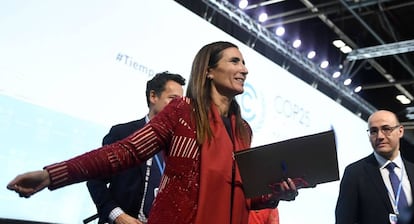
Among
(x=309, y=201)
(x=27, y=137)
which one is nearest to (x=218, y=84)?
(x=27, y=137)

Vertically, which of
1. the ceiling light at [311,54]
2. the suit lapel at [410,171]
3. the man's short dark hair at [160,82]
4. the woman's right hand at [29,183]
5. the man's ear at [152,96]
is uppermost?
the ceiling light at [311,54]

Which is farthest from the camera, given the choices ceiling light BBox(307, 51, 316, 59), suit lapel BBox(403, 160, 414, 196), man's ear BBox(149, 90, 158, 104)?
ceiling light BBox(307, 51, 316, 59)

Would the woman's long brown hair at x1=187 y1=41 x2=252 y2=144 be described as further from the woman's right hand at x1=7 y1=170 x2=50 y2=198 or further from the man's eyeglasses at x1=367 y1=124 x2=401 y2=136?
the man's eyeglasses at x1=367 y1=124 x2=401 y2=136

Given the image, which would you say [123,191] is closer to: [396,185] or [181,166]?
[181,166]

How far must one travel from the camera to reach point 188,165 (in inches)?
50.3

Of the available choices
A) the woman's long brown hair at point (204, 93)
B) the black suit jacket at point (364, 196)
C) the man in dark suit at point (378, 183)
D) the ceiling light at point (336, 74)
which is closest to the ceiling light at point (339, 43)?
the ceiling light at point (336, 74)

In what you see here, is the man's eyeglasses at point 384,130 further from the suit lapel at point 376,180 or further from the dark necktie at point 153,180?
the dark necktie at point 153,180

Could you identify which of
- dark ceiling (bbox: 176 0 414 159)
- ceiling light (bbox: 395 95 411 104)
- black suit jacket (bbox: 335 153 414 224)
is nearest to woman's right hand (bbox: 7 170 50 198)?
black suit jacket (bbox: 335 153 414 224)

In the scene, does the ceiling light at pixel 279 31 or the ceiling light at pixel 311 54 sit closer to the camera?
the ceiling light at pixel 279 31

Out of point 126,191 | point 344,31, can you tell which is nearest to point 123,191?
point 126,191

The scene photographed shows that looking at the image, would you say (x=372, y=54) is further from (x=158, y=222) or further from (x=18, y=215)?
(x=158, y=222)

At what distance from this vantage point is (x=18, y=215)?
227cm

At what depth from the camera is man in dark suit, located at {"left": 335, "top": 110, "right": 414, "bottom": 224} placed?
2.18 m

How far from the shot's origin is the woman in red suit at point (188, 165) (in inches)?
46.1
